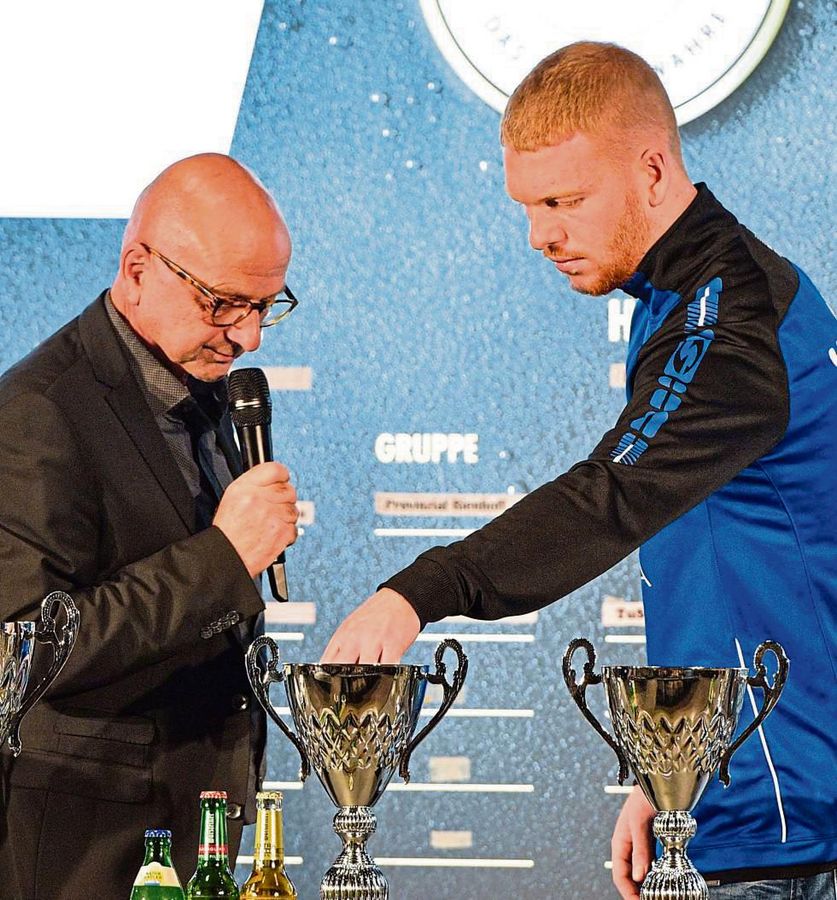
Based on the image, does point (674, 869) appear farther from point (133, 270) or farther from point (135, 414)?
point (133, 270)

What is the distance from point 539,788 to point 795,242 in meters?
1.18

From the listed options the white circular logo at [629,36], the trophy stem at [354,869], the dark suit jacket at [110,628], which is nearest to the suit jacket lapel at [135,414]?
the dark suit jacket at [110,628]

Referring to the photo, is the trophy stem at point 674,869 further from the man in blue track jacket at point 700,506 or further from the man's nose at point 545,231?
the man's nose at point 545,231

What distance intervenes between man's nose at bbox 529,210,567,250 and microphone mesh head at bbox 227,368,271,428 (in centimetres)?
37

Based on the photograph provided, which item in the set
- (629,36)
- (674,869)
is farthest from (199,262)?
(629,36)

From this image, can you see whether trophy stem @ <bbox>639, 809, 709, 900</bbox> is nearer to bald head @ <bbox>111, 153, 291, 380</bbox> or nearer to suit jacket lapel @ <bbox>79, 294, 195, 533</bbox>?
suit jacket lapel @ <bbox>79, 294, 195, 533</bbox>

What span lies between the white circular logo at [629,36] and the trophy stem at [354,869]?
1881 mm

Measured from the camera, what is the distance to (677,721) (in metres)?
1.22

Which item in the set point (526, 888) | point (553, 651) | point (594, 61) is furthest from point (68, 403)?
point (526, 888)

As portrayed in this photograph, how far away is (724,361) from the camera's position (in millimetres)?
1397

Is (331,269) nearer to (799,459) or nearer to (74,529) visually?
(74,529)

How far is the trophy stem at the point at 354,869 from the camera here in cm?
118

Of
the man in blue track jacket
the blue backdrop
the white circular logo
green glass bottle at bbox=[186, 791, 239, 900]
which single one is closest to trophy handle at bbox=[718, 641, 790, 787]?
the man in blue track jacket

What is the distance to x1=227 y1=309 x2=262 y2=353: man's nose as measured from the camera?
184 cm
